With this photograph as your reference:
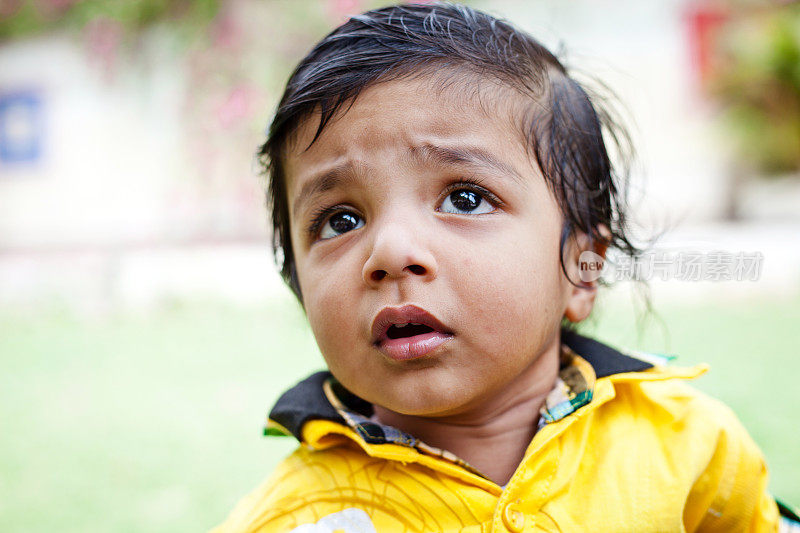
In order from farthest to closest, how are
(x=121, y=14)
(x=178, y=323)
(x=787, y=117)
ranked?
(x=121, y=14)
(x=787, y=117)
(x=178, y=323)

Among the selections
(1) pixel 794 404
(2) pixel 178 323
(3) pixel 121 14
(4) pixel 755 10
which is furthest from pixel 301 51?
(1) pixel 794 404

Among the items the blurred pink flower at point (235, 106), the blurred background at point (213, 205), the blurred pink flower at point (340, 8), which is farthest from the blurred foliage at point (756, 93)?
the blurred pink flower at point (235, 106)

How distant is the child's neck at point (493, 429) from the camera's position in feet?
3.27

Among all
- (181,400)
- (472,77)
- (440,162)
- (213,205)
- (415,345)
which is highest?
(472,77)

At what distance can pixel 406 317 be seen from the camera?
84cm

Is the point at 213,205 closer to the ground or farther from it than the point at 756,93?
closer to the ground

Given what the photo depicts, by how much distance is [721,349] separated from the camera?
2.73 m

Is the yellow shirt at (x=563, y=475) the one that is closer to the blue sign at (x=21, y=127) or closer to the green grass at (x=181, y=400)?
the green grass at (x=181, y=400)

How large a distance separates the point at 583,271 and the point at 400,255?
0.39 m

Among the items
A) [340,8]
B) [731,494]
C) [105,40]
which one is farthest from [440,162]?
[105,40]

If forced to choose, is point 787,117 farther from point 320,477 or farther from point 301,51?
point 320,477

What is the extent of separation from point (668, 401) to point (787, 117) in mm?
4110

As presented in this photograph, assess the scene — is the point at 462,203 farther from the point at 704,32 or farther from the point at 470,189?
the point at 704,32

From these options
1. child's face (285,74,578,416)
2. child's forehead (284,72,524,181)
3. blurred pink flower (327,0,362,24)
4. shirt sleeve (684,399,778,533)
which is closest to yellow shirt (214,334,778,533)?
shirt sleeve (684,399,778,533)
